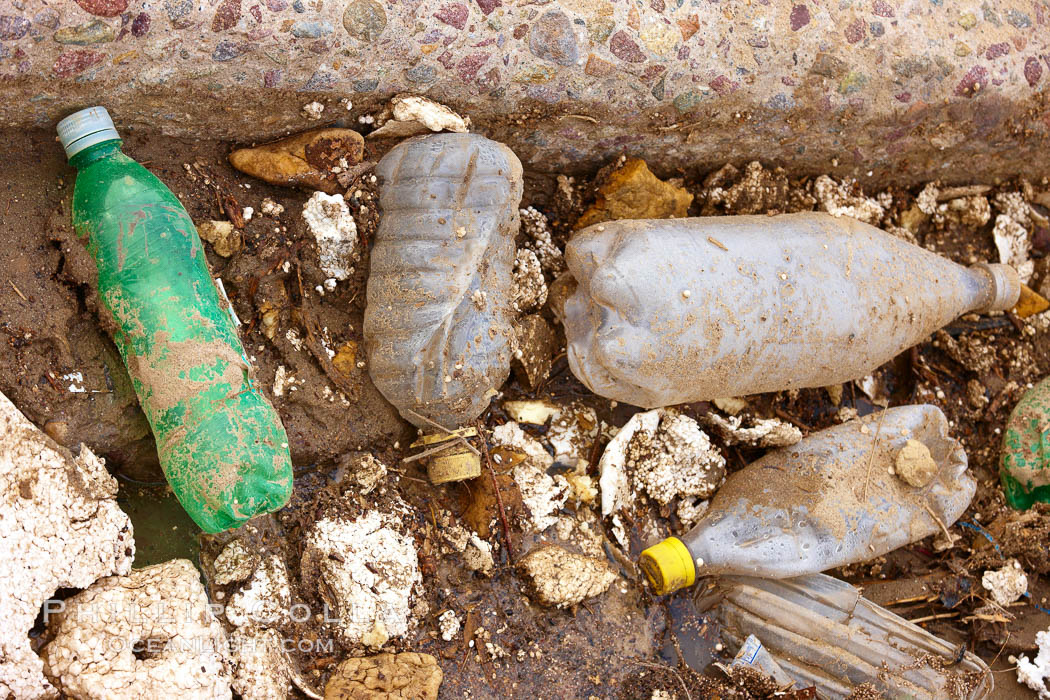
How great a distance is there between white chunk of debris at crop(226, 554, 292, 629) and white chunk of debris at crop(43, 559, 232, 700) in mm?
59

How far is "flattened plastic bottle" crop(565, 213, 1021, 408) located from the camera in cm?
207

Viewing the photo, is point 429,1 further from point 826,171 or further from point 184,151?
point 826,171

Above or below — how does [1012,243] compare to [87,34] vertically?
below

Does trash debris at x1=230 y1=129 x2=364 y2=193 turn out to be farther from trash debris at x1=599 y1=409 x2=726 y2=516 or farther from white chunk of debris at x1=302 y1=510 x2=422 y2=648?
trash debris at x1=599 y1=409 x2=726 y2=516

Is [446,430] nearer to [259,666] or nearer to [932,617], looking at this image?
[259,666]

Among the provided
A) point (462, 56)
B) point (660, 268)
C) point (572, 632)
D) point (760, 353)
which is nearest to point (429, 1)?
point (462, 56)

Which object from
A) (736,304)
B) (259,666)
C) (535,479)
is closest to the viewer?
(259,666)

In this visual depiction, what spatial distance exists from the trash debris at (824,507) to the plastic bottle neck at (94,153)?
5.33 ft

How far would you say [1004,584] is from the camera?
8.39 feet

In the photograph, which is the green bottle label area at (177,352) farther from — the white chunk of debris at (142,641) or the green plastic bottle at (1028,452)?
the green plastic bottle at (1028,452)

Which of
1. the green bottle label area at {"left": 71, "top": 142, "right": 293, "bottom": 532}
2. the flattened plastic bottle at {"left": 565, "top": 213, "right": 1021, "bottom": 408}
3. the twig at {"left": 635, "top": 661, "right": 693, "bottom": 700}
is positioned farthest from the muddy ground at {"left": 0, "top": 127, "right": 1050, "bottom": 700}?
the flattened plastic bottle at {"left": 565, "top": 213, "right": 1021, "bottom": 408}

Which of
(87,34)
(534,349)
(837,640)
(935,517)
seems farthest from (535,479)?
(87,34)

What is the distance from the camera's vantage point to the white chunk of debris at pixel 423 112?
208 centimetres

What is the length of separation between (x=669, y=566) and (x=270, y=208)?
136 cm
